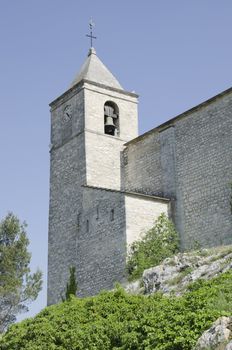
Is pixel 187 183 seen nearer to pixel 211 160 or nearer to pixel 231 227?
pixel 211 160

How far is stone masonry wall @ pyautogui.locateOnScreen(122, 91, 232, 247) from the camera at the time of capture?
2434 cm

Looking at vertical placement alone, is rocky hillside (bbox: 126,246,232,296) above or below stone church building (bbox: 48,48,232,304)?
below

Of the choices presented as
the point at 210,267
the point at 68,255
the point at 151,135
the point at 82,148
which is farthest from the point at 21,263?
the point at 210,267

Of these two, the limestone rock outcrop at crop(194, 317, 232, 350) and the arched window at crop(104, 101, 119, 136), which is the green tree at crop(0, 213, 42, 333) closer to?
the arched window at crop(104, 101, 119, 136)

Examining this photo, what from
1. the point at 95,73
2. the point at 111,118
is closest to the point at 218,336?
the point at 111,118

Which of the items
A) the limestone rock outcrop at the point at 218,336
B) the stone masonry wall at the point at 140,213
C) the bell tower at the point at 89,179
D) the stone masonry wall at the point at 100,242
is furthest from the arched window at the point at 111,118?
the limestone rock outcrop at the point at 218,336

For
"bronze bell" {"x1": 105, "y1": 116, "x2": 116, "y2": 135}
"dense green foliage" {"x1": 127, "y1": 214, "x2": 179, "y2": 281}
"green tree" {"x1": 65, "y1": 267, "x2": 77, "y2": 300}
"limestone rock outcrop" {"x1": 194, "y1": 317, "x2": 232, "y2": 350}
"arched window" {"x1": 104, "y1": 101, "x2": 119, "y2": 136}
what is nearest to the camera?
"limestone rock outcrop" {"x1": 194, "y1": 317, "x2": 232, "y2": 350}

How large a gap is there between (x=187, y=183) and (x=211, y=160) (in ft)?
4.70

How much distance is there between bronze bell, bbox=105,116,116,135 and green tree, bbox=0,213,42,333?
702 centimetres

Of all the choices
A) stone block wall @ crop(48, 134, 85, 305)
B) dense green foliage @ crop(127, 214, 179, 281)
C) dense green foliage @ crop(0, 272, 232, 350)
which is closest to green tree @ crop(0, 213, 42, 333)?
stone block wall @ crop(48, 134, 85, 305)

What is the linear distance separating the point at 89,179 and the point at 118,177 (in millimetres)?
1636

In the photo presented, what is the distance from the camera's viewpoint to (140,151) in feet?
95.1

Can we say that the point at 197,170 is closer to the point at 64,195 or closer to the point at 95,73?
the point at 64,195

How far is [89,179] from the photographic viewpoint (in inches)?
1117
